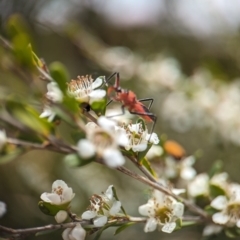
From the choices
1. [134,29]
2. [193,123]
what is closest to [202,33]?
[134,29]

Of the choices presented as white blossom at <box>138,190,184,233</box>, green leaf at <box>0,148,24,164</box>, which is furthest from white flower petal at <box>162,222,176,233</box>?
green leaf at <box>0,148,24,164</box>

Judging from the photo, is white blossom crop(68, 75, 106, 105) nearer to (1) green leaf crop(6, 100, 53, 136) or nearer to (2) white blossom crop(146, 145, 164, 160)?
(1) green leaf crop(6, 100, 53, 136)

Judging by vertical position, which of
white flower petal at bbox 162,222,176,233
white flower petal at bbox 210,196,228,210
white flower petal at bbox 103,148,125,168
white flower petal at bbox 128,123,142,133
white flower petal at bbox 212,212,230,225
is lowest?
white flower petal at bbox 162,222,176,233

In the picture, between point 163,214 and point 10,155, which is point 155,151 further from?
point 10,155

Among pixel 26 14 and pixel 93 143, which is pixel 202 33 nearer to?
pixel 26 14

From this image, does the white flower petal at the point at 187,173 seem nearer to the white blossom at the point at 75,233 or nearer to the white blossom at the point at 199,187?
the white blossom at the point at 199,187

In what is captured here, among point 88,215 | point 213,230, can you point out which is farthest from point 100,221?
point 213,230
